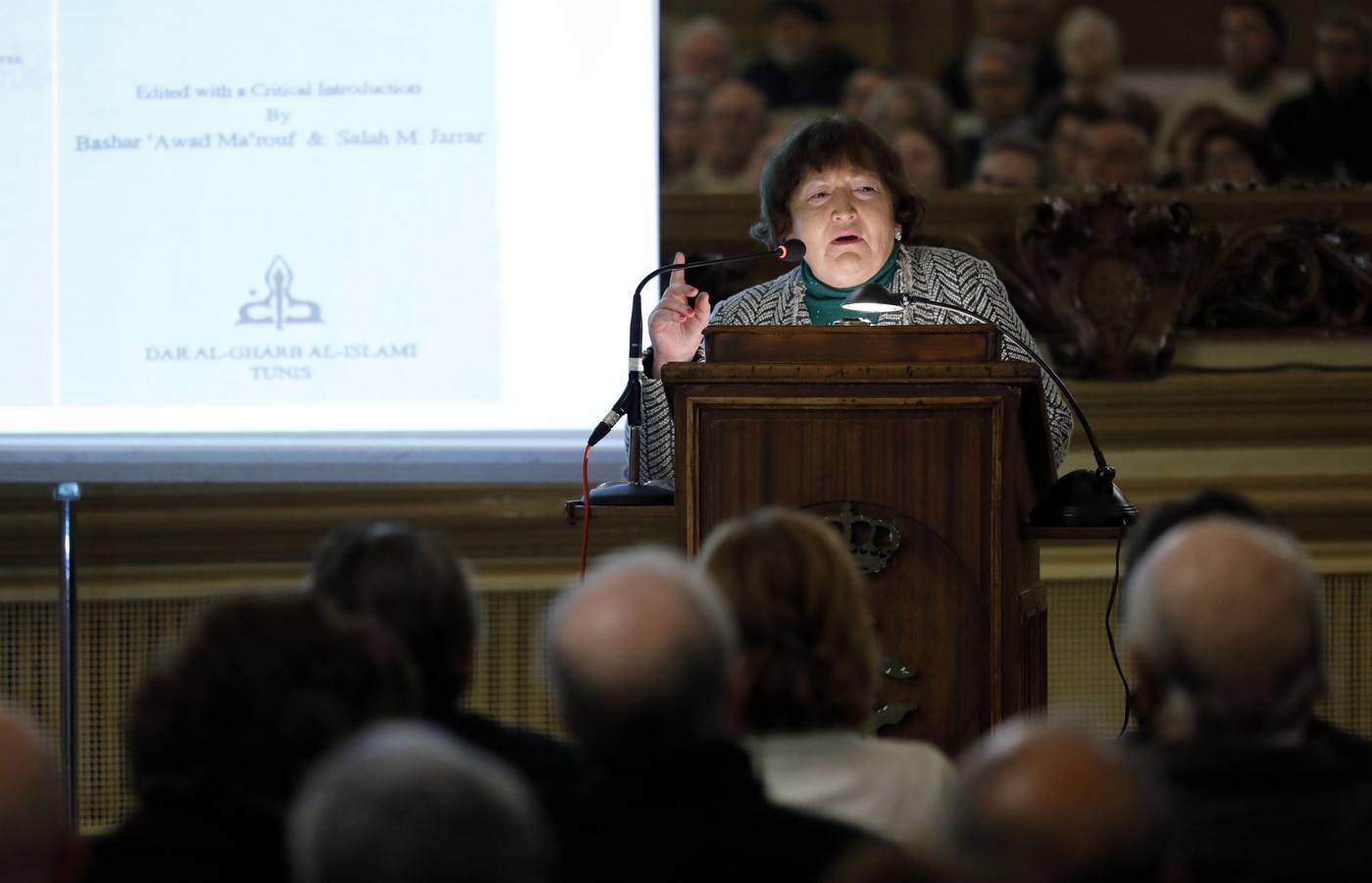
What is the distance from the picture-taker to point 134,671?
4.73m

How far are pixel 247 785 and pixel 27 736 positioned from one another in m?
0.17

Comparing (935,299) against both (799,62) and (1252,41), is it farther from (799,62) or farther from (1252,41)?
(1252,41)

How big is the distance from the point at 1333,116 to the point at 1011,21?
1475 millimetres

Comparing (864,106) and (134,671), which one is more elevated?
(864,106)

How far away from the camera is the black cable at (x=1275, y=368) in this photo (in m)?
4.85

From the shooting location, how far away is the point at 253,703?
149 centimetres

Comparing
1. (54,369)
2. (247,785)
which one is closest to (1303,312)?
(54,369)

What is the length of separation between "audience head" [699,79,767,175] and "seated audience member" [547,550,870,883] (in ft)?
16.1

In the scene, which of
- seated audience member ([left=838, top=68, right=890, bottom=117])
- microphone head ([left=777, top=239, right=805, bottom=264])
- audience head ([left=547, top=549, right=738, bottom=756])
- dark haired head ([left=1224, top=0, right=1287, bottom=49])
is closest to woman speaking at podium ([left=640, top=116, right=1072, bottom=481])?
microphone head ([left=777, top=239, right=805, bottom=264])

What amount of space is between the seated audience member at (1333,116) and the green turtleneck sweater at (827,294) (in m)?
3.49

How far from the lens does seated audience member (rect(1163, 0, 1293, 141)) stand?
24.1 feet

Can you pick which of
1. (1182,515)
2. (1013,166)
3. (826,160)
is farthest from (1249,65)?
(1182,515)

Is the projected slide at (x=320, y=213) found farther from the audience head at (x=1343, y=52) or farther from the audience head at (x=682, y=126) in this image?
the audience head at (x=1343, y=52)

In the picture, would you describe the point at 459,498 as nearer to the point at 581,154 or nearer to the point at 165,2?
the point at 581,154
